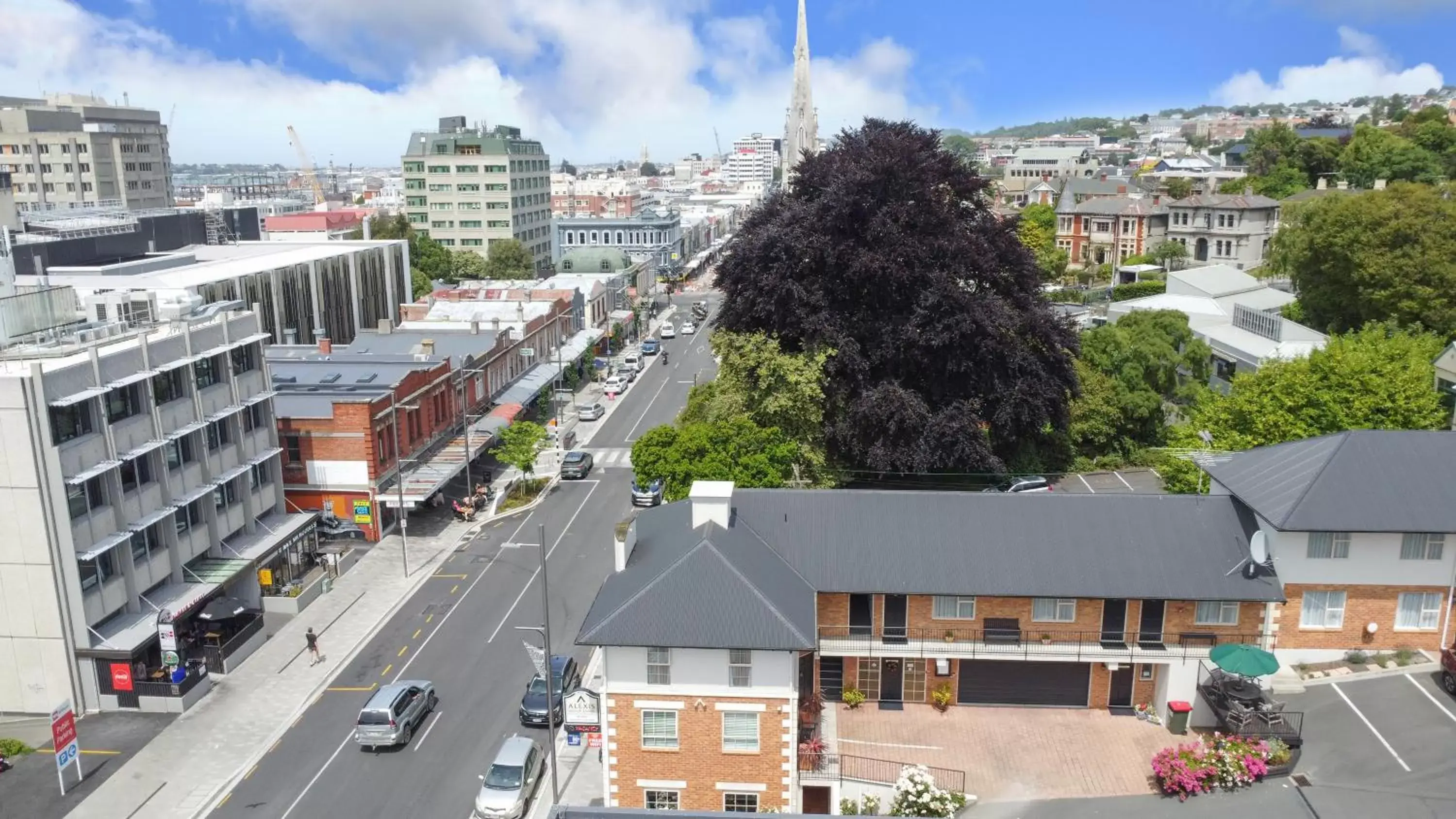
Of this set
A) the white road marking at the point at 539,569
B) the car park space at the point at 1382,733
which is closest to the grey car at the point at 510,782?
the white road marking at the point at 539,569

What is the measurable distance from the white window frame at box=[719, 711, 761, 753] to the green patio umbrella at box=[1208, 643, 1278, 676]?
43.6ft

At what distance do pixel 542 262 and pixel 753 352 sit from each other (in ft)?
375

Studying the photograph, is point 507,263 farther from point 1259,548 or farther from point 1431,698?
point 1431,698

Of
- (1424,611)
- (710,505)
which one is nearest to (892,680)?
(710,505)

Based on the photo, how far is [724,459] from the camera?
4288 cm

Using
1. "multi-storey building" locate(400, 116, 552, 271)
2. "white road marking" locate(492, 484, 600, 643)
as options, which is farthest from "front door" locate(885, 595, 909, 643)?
"multi-storey building" locate(400, 116, 552, 271)

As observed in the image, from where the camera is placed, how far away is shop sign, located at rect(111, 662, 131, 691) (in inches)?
1336

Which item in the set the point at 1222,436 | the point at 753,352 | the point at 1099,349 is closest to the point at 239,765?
the point at 753,352

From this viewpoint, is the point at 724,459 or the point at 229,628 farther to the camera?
the point at 724,459

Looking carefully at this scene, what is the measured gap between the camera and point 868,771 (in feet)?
92.7

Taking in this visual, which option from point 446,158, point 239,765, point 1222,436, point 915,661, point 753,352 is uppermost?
point 446,158

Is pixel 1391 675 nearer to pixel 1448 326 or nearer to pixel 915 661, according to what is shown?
pixel 915 661

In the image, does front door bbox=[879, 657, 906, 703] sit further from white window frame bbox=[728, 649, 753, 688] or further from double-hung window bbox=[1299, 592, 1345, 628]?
double-hung window bbox=[1299, 592, 1345, 628]

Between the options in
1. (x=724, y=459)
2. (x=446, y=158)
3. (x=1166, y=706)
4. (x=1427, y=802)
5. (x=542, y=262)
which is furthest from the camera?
(x=542, y=262)
